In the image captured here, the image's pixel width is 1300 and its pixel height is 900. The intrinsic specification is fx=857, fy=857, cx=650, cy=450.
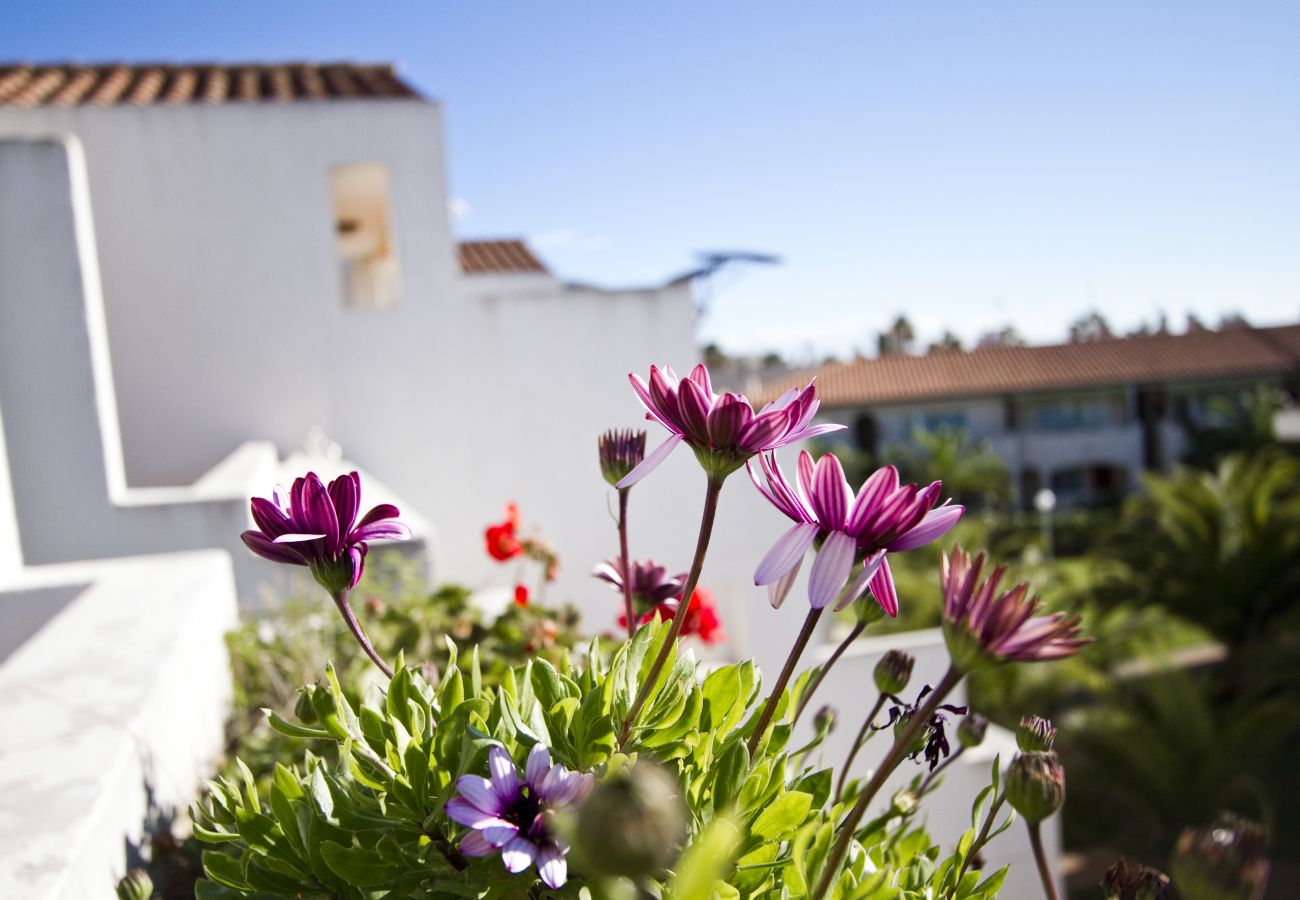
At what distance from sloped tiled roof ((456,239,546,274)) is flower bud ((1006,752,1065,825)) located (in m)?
11.1

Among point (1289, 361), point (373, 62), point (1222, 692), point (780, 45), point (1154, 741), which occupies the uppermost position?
point (780, 45)

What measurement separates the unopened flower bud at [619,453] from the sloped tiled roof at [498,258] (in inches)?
423

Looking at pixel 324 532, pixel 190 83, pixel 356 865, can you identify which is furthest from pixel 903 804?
pixel 190 83

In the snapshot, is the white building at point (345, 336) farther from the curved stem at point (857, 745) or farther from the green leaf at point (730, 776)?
the green leaf at point (730, 776)

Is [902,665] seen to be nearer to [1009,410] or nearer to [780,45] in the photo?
[780,45]

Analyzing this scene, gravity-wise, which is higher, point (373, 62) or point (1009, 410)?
point (373, 62)

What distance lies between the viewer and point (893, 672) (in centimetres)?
101

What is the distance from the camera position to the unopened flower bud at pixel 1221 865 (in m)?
0.56

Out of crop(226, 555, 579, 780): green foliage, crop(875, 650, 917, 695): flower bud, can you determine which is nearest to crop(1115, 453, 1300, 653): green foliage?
crop(226, 555, 579, 780): green foliage

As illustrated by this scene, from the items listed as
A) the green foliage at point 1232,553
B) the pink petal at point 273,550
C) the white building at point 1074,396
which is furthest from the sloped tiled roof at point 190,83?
the white building at point 1074,396

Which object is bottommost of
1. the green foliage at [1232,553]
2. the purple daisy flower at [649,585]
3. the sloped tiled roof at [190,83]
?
the green foliage at [1232,553]

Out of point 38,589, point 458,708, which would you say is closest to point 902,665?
point 458,708

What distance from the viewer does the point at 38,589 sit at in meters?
2.66

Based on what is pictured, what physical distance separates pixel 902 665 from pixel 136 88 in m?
7.56
